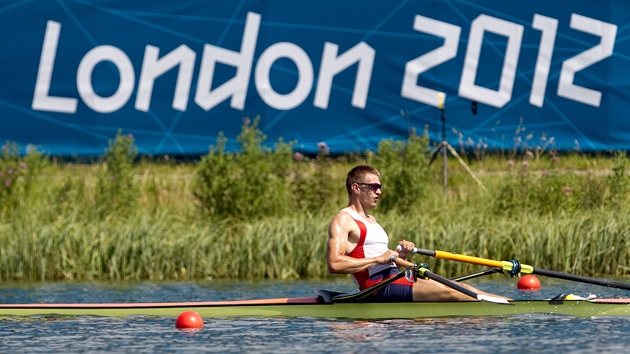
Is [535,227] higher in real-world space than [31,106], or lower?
lower

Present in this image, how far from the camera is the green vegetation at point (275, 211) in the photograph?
18703mm

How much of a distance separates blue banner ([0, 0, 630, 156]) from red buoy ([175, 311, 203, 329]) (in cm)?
1089

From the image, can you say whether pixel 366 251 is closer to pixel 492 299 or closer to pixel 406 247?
pixel 406 247

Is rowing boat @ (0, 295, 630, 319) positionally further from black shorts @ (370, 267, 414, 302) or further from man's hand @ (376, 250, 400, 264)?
man's hand @ (376, 250, 400, 264)

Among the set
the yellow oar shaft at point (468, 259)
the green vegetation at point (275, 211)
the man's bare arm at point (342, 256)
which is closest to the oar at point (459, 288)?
the man's bare arm at point (342, 256)

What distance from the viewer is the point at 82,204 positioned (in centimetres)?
2153

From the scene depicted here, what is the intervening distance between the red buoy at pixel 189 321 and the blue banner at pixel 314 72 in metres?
10.9

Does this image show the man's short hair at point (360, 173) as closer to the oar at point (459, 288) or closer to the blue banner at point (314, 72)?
the oar at point (459, 288)

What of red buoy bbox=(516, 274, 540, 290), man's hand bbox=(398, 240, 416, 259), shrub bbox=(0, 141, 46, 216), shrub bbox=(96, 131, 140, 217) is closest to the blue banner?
shrub bbox=(0, 141, 46, 216)

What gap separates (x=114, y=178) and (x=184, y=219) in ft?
4.64

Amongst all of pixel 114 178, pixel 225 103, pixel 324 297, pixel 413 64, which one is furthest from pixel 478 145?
pixel 324 297

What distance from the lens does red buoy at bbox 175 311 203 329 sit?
1362 cm

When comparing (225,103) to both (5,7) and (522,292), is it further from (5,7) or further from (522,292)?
(522,292)

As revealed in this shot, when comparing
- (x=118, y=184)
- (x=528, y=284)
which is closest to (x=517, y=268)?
(x=528, y=284)
